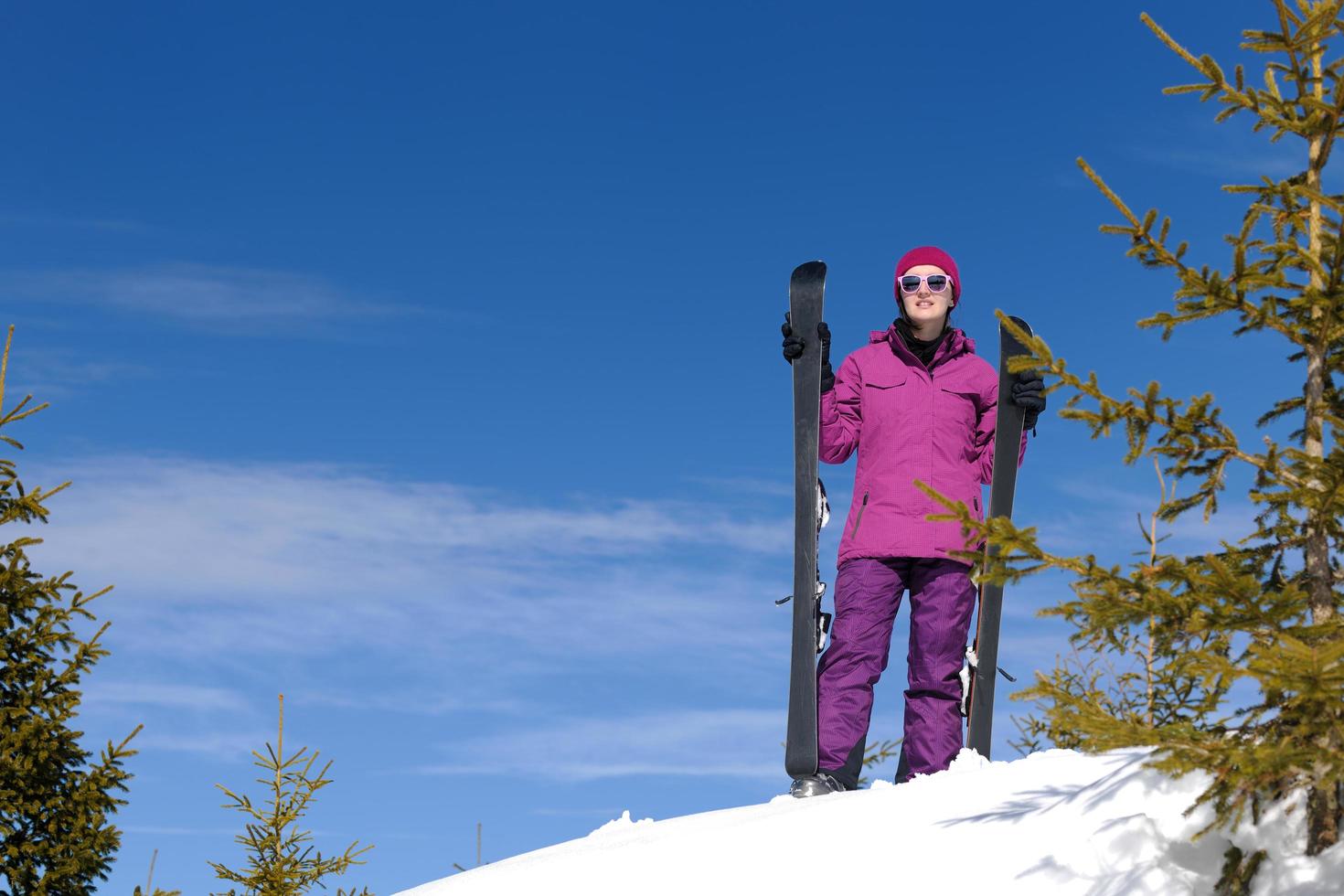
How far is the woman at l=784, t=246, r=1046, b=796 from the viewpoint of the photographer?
22.6 ft

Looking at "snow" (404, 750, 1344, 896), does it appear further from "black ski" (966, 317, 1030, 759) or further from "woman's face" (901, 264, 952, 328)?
"woman's face" (901, 264, 952, 328)

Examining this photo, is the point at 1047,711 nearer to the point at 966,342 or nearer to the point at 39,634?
the point at 966,342

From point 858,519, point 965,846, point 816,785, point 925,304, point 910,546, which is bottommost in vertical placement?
point 965,846

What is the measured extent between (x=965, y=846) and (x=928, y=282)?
12.1 ft

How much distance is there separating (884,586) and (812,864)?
7.39 feet

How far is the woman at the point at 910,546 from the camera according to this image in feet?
22.6

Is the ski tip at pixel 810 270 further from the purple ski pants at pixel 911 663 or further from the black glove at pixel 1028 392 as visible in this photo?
the purple ski pants at pixel 911 663

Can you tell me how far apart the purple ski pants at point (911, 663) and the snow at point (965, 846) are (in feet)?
1.44

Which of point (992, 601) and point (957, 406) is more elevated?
point (957, 406)

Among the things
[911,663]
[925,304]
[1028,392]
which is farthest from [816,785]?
[925,304]

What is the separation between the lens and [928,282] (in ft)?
23.9

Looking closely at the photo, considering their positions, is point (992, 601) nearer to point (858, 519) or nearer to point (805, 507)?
point (858, 519)

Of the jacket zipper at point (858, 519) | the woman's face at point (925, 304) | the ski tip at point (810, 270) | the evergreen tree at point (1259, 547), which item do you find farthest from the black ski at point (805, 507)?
the evergreen tree at point (1259, 547)

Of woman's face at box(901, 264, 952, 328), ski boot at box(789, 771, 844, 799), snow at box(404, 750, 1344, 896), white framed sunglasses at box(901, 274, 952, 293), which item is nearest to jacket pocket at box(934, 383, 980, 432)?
woman's face at box(901, 264, 952, 328)
